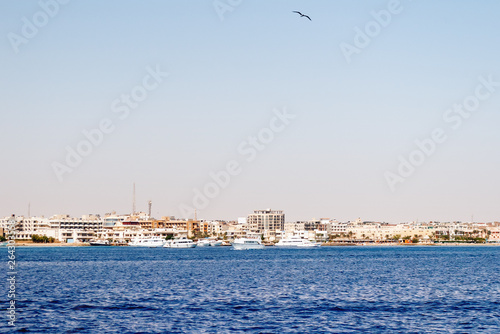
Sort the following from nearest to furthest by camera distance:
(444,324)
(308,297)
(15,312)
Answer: (444,324) < (15,312) < (308,297)

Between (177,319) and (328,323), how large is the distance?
29.3 feet

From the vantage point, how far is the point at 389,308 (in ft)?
150

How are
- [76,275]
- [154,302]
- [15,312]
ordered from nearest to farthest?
1. [15,312]
2. [154,302]
3. [76,275]

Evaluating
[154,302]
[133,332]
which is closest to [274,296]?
[154,302]

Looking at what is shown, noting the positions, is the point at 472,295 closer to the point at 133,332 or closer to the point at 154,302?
the point at 154,302

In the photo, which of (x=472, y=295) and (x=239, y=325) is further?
(x=472, y=295)

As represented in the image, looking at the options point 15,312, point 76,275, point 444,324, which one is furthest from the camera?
point 76,275

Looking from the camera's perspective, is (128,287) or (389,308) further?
(128,287)

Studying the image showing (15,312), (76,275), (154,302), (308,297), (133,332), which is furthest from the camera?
(76,275)

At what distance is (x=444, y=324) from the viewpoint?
39.2m

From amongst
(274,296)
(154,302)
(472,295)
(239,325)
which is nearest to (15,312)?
(154,302)

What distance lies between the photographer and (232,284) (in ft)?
209

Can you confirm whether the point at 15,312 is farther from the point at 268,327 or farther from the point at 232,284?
the point at 232,284

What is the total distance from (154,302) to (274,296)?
952 cm
